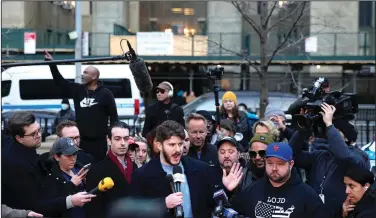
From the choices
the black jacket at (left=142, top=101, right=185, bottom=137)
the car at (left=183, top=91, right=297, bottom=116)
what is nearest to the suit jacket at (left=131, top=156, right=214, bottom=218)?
the black jacket at (left=142, top=101, right=185, bottom=137)

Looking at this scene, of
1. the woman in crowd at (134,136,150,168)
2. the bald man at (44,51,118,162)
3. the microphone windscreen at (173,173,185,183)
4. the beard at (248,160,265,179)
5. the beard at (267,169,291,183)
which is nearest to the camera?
the microphone windscreen at (173,173,185,183)

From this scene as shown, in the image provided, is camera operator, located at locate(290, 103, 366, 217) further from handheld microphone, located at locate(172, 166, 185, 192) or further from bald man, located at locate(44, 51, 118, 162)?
bald man, located at locate(44, 51, 118, 162)

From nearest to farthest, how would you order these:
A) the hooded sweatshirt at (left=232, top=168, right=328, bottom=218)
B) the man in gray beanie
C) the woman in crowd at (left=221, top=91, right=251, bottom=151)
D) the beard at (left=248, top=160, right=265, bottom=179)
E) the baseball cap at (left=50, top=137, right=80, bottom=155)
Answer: the hooded sweatshirt at (left=232, top=168, right=328, bottom=218)
the baseball cap at (left=50, top=137, right=80, bottom=155)
the beard at (left=248, top=160, right=265, bottom=179)
the man in gray beanie
the woman in crowd at (left=221, top=91, right=251, bottom=151)

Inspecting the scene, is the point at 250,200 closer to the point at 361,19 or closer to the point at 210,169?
the point at 210,169

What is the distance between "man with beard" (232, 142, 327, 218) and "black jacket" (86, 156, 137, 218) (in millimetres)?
980

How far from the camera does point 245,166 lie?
20.7 ft

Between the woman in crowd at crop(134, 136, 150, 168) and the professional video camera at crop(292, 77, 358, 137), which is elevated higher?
the professional video camera at crop(292, 77, 358, 137)

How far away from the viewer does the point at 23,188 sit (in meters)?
5.38

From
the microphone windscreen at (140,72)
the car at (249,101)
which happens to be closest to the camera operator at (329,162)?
the microphone windscreen at (140,72)

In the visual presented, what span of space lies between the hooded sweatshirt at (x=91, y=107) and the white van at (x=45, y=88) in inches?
575

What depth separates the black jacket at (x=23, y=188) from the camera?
5.36 meters

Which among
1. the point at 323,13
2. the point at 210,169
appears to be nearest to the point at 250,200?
the point at 210,169

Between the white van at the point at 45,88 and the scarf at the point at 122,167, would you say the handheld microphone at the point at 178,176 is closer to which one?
the scarf at the point at 122,167

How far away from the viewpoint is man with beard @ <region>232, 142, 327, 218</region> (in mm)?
5039
